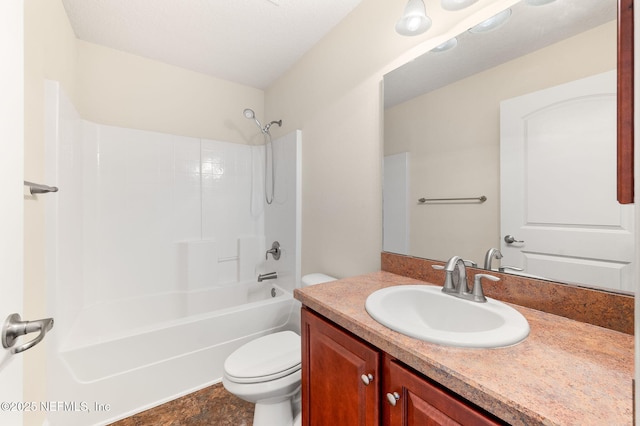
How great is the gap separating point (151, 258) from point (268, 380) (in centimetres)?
156

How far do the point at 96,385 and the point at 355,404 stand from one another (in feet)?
4.85

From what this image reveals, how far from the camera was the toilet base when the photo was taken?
125cm

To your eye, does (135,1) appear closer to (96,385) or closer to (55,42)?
(55,42)

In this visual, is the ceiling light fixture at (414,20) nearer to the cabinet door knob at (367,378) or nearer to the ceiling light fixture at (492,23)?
the ceiling light fixture at (492,23)

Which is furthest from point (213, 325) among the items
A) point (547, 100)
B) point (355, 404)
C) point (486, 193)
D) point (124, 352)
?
point (547, 100)

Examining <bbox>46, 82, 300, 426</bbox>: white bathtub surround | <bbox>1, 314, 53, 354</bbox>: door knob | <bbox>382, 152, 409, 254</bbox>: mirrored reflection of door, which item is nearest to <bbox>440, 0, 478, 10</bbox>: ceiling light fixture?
<bbox>382, 152, 409, 254</bbox>: mirrored reflection of door

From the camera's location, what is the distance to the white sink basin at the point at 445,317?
63cm

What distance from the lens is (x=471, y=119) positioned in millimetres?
1074

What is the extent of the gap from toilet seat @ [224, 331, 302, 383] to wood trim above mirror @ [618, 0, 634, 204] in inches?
52.3

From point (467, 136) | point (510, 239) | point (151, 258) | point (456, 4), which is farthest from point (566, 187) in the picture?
point (151, 258)

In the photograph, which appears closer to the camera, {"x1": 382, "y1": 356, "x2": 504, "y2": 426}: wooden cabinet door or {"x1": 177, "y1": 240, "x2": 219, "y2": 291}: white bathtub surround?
{"x1": 382, "y1": 356, "x2": 504, "y2": 426}: wooden cabinet door

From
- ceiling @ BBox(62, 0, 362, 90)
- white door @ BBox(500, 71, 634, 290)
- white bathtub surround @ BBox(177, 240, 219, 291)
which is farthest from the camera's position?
white bathtub surround @ BBox(177, 240, 219, 291)

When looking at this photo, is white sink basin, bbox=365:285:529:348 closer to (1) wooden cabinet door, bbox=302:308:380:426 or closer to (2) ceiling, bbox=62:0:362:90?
(1) wooden cabinet door, bbox=302:308:380:426

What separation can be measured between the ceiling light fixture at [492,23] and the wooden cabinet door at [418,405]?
1.26 meters
